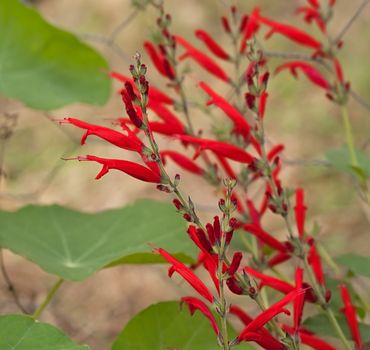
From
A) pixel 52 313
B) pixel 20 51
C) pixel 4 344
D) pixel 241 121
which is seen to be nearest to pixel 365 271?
pixel 241 121

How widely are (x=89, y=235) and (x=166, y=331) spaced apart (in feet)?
1.41

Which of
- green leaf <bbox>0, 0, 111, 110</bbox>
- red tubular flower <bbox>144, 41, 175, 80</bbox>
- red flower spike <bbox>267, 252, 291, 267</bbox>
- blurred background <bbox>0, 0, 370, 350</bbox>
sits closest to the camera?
red flower spike <bbox>267, 252, 291, 267</bbox>

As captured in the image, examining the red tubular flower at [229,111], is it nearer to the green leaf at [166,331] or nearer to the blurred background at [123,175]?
the green leaf at [166,331]

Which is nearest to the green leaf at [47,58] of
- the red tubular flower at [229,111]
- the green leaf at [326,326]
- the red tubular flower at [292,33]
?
the red tubular flower at [292,33]

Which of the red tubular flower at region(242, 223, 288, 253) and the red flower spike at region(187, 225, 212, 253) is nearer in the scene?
the red flower spike at region(187, 225, 212, 253)

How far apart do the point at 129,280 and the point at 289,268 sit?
18.2 inches

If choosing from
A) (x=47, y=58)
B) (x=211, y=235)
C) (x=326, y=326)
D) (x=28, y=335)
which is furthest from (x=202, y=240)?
(x=47, y=58)

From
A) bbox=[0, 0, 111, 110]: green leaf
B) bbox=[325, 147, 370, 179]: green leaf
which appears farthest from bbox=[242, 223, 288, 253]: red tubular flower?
bbox=[0, 0, 111, 110]: green leaf

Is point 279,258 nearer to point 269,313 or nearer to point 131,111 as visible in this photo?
point 269,313

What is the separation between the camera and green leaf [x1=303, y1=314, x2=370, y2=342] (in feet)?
4.29

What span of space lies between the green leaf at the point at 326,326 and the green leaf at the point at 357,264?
0.26ft

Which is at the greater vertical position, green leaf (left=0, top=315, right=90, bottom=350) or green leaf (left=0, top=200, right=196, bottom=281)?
green leaf (left=0, top=200, right=196, bottom=281)

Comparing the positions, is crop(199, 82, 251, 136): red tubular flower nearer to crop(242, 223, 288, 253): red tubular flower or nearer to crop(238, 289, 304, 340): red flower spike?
crop(242, 223, 288, 253): red tubular flower

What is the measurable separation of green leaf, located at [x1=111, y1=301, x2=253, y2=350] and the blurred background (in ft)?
2.87
